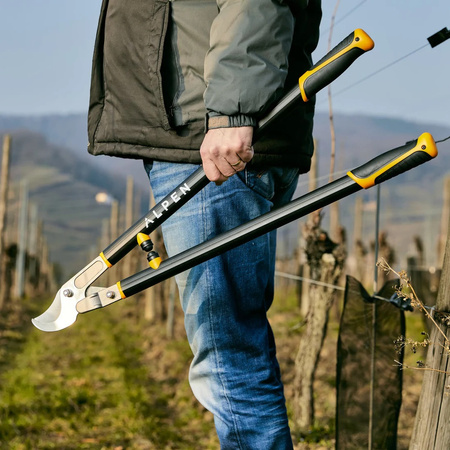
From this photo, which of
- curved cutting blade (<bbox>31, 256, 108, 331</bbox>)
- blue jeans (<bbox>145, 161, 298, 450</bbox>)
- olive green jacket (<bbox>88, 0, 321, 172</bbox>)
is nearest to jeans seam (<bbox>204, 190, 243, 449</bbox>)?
blue jeans (<bbox>145, 161, 298, 450</bbox>)

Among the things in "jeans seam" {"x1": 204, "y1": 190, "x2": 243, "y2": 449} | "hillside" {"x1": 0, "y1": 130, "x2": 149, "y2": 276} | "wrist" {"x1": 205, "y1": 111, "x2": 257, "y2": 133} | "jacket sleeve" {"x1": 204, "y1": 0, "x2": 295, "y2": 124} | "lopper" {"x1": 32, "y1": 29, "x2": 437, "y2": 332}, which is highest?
"hillside" {"x1": 0, "y1": 130, "x2": 149, "y2": 276}

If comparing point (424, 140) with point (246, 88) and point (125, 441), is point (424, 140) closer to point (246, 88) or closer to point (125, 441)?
point (246, 88)

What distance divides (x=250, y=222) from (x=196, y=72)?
484mm

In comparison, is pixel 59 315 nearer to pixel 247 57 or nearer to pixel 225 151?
pixel 225 151

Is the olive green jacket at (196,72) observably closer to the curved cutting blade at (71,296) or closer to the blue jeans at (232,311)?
the blue jeans at (232,311)

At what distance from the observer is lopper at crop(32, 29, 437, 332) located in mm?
1693

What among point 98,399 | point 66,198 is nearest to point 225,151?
point 98,399

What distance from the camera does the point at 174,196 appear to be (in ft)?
6.46

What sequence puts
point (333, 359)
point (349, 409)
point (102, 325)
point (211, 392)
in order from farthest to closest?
point (102, 325) → point (333, 359) → point (349, 409) → point (211, 392)

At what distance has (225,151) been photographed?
1.77 m

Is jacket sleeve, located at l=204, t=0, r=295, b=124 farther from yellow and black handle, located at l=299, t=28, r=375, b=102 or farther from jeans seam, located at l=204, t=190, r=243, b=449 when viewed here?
jeans seam, located at l=204, t=190, r=243, b=449

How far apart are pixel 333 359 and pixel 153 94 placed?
5762mm

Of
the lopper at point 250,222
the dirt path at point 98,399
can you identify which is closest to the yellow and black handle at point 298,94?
the lopper at point 250,222

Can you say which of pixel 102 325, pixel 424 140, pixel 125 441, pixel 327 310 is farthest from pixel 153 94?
pixel 102 325
